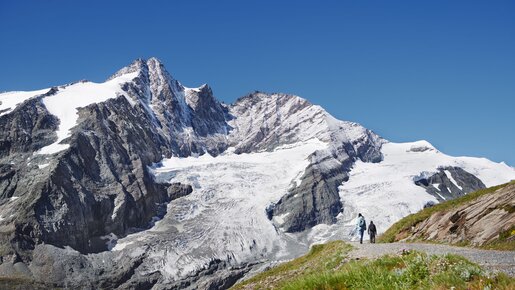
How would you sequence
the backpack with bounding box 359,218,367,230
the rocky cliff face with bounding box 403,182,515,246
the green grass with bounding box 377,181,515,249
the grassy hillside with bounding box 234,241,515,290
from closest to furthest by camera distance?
the grassy hillside with bounding box 234,241,515,290 → the rocky cliff face with bounding box 403,182,515,246 → the green grass with bounding box 377,181,515,249 → the backpack with bounding box 359,218,367,230

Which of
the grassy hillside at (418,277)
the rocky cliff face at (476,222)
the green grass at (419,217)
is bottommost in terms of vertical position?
the grassy hillside at (418,277)

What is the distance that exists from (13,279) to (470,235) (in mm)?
202883

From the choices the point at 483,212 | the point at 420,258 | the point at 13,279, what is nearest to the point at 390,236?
the point at 483,212

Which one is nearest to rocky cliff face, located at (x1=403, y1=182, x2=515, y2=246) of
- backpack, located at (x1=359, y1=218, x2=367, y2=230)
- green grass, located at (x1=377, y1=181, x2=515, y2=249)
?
green grass, located at (x1=377, y1=181, x2=515, y2=249)

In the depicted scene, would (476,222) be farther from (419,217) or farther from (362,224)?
(362,224)

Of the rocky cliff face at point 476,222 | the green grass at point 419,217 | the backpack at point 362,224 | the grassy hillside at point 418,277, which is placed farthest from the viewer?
the backpack at point 362,224

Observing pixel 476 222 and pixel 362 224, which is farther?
pixel 362 224

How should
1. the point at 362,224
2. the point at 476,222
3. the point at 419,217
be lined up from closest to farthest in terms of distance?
1. the point at 476,222
2. the point at 419,217
3. the point at 362,224

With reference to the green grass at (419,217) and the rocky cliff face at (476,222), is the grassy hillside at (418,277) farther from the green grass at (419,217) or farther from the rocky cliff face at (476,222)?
the green grass at (419,217)

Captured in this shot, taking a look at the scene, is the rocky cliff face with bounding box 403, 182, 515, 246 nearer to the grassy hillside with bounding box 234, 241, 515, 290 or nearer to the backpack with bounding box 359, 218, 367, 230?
the backpack with bounding box 359, 218, 367, 230

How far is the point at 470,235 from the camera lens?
3047cm

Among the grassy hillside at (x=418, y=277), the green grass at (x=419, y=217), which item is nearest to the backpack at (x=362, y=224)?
the green grass at (x=419, y=217)

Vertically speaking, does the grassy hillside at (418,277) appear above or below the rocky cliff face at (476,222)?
below

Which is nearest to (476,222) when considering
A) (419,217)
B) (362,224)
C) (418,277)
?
(419,217)
